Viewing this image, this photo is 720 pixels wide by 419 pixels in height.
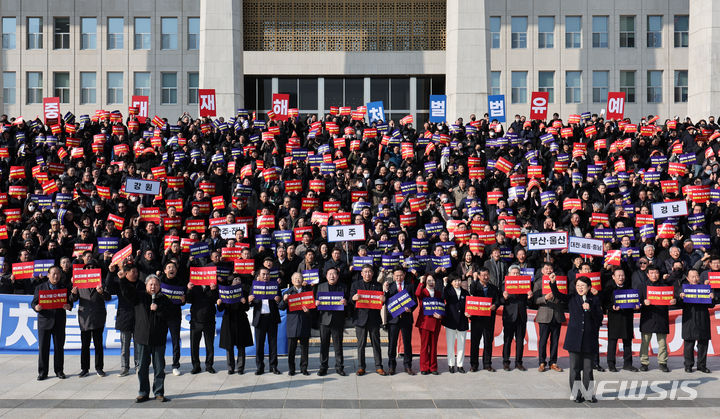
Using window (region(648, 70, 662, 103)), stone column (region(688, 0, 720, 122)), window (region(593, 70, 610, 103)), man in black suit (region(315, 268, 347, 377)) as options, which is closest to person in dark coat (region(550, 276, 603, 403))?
man in black suit (region(315, 268, 347, 377))

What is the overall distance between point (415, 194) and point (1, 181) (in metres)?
12.0

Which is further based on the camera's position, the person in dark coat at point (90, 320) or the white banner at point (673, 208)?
the white banner at point (673, 208)

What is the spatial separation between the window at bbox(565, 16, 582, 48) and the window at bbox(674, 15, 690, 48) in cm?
578

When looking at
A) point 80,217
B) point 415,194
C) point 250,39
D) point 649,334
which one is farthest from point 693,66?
point 80,217

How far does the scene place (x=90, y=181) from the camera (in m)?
19.7

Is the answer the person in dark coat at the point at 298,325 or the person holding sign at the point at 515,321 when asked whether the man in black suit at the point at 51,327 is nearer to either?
the person in dark coat at the point at 298,325

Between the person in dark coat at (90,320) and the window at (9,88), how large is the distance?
119 ft

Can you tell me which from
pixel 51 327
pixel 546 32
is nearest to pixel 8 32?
pixel 546 32

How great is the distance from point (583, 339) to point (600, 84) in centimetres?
3627

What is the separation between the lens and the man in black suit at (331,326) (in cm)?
1254

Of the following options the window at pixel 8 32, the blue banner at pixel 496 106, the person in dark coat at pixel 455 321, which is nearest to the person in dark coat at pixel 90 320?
the person in dark coat at pixel 455 321

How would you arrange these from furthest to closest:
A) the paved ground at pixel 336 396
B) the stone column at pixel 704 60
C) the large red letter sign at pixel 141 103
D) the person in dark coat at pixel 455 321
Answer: the stone column at pixel 704 60
the large red letter sign at pixel 141 103
the person in dark coat at pixel 455 321
the paved ground at pixel 336 396

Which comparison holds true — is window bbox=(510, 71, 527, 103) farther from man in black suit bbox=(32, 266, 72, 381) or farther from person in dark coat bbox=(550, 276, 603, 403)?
man in black suit bbox=(32, 266, 72, 381)

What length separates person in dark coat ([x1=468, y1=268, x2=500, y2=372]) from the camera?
504 inches
